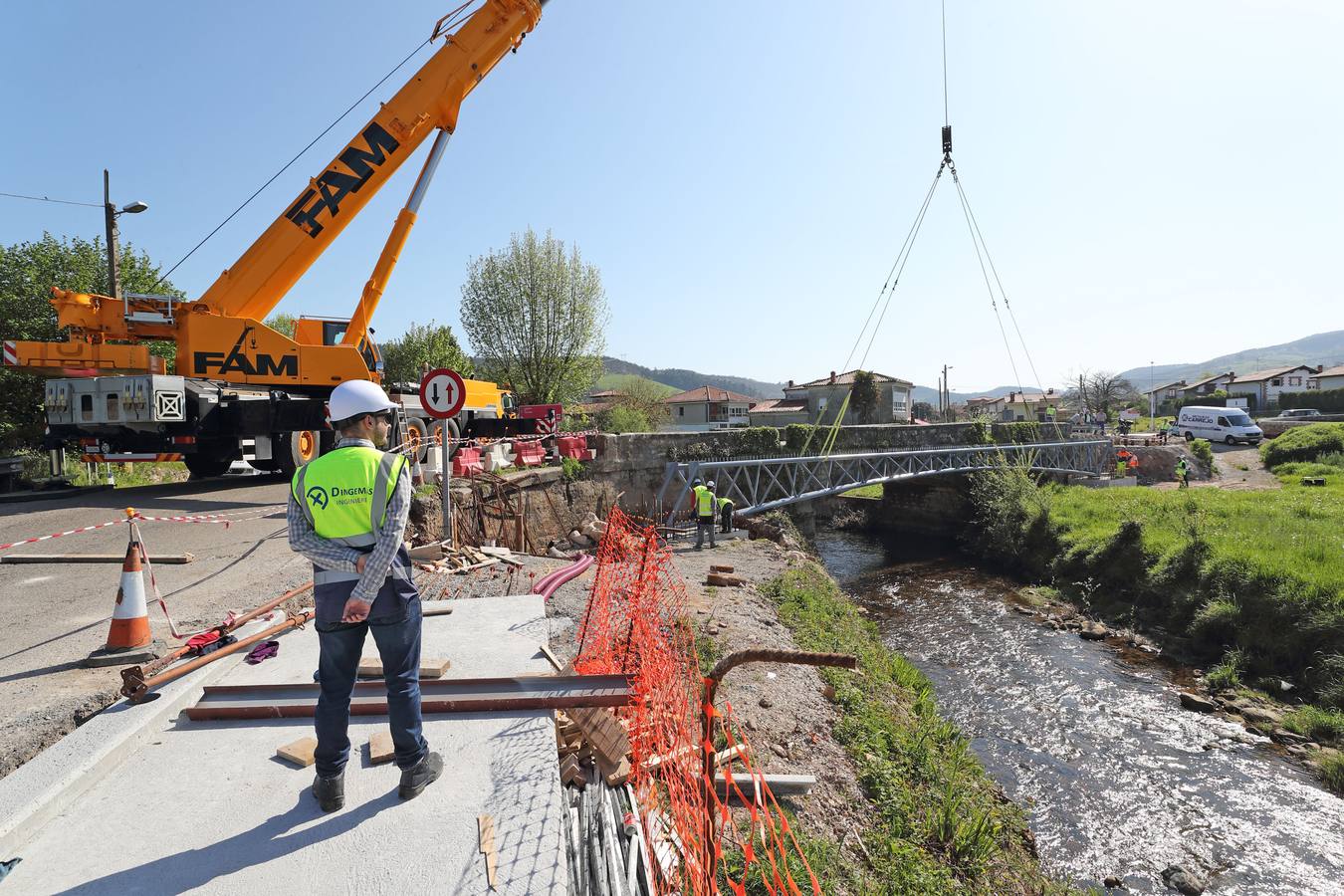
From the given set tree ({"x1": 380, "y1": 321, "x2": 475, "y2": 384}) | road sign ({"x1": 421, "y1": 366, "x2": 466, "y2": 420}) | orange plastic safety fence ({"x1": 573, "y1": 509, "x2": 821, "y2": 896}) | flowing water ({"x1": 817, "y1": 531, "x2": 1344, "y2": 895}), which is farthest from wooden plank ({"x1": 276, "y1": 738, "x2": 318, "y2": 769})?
tree ({"x1": 380, "y1": 321, "x2": 475, "y2": 384})

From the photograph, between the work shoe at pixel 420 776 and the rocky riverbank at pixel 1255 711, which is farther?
the rocky riverbank at pixel 1255 711

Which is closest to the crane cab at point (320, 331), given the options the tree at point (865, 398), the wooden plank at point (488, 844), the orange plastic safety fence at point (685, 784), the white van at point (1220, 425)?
the orange plastic safety fence at point (685, 784)

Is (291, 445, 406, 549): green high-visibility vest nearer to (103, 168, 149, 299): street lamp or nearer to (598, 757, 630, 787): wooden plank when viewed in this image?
(598, 757, 630, 787): wooden plank

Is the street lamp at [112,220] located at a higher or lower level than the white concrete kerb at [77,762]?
higher

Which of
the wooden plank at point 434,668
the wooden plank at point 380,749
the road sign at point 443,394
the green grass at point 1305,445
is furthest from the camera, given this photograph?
the green grass at point 1305,445

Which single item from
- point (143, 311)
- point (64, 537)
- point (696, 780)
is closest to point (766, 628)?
point (696, 780)

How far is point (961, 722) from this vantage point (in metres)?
8.23

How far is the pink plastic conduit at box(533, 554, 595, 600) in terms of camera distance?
653cm

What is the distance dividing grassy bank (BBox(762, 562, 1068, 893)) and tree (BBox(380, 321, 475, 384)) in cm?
3151

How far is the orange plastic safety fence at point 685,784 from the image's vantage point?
8.88ft

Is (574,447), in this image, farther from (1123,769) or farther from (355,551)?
(355,551)

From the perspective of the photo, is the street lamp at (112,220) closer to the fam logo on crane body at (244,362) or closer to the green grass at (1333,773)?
the fam logo on crane body at (244,362)

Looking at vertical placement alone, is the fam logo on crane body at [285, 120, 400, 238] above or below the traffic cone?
above

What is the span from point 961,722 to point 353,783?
7914 millimetres
